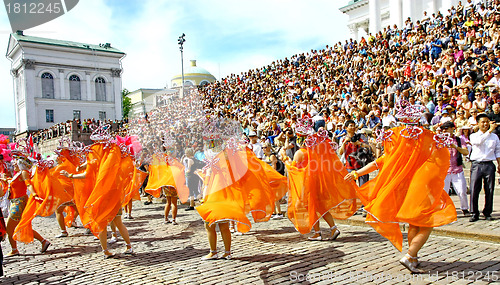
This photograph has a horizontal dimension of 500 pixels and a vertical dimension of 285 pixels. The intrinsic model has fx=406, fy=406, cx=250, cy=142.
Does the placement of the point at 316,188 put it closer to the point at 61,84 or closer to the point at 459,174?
the point at 459,174

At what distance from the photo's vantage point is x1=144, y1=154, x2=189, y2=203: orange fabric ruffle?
892cm

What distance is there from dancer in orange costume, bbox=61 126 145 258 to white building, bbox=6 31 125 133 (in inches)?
1963

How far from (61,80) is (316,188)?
52585 mm

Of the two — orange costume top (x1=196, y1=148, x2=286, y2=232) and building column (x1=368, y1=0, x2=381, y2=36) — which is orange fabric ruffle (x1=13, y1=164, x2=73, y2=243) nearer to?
orange costume top (x1=196, y1=148, x2=286, y2=232)

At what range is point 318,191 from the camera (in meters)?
6.21

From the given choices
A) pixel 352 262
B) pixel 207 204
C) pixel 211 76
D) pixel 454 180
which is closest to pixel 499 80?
pixel 454 180

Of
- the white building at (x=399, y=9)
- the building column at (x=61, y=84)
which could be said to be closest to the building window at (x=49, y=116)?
the building column at (x=61, y=84)

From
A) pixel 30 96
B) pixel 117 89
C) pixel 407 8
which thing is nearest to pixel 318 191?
pixel 407 8

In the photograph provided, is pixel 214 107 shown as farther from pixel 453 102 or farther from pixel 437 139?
pixel 437 139

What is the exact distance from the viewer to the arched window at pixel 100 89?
179ft

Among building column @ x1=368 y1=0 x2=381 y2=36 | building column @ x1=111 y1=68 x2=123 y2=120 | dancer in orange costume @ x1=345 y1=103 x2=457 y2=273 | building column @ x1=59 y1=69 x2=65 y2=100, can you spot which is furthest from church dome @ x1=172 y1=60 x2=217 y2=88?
dancer in orange costume @ x1=345 y1=103 x2=457 y2=273

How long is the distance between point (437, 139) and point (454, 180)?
3.42 meters

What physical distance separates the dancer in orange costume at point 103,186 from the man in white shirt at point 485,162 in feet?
18.5

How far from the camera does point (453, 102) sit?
437 inches
